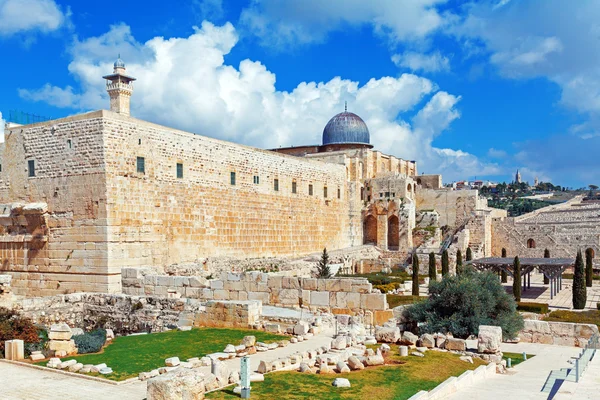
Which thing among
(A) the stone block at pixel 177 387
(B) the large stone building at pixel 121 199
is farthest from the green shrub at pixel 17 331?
(B) the large stone building at pixel 121 199

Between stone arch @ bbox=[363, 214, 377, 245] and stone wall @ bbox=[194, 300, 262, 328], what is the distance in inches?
970

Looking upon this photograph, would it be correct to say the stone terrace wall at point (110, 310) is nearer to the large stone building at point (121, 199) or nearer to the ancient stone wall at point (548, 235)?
the large stone building at point (121, 199)

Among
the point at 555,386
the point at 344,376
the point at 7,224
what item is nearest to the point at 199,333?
the point at 344,376

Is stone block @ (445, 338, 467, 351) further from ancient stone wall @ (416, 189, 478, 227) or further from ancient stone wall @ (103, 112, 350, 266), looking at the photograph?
ancient stone wall @ (416, 189, 478, 227)

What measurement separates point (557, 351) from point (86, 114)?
1460 centimetres

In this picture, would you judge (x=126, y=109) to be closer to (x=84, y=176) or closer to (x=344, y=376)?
(x=84, y=176)

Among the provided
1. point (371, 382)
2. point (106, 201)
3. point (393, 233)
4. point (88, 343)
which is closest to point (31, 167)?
point (106, 201)

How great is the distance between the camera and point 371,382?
8141 mm

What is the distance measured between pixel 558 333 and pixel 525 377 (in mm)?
4256

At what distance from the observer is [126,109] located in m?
27.7

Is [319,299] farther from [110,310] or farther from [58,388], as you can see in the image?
[58,388]

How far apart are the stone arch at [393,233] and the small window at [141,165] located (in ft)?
69.2

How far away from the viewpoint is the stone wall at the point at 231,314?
41.3ft

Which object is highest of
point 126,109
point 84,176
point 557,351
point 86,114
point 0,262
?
point 126,109
